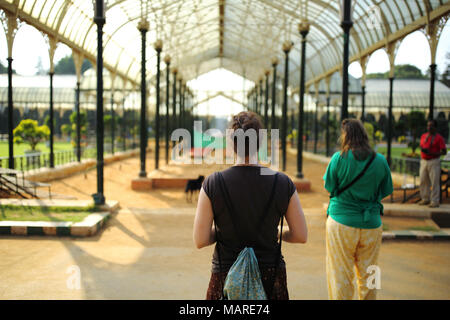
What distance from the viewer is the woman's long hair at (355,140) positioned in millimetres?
2953

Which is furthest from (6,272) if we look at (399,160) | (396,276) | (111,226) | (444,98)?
(444,98)

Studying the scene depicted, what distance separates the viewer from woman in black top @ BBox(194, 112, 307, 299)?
204 centimetres

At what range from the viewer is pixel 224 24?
1172 inches

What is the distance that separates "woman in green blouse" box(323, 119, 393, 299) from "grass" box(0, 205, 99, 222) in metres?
4.77

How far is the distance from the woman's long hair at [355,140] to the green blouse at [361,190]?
0.13 feet

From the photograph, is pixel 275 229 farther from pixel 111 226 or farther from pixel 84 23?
pixel 84 23

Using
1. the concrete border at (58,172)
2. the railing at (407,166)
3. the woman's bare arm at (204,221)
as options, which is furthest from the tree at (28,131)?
the woman's bare arm at (204,221)

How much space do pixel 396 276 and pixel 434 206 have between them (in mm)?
4263

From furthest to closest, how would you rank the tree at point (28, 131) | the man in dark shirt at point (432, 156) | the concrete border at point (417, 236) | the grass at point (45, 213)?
the tree at point (28, 131) → the man in dark shirt at point (432, 156) → the grass at point (45, 213) → the concrete border at point (417, 236)

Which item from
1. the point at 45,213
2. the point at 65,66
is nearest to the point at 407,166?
the point at 45,213

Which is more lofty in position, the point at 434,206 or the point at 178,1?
the point at 178,1

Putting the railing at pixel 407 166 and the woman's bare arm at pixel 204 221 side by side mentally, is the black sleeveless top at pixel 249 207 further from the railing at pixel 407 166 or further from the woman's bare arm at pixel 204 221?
the railing at pixel 407 166

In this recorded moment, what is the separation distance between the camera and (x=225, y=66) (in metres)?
45.2

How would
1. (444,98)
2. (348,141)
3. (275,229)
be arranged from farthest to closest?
(444,98) → (348,141) → (275,229)
